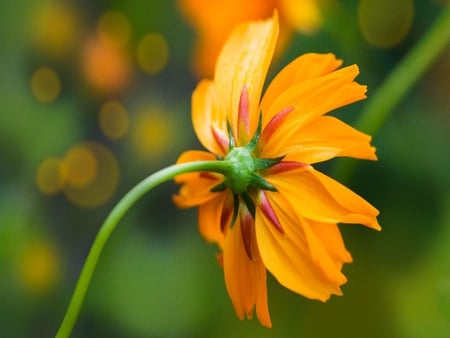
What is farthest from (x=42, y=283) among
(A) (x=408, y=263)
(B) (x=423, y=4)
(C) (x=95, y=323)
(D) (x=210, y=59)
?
(B) (x=423, y=4)

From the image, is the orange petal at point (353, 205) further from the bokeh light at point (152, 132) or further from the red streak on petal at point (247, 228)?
the bokeh light at point (152, 132)

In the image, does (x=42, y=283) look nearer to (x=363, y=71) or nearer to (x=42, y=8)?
(x=42, y=8)

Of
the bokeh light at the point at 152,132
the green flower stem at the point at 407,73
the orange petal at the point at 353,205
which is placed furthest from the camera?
the bokeh light at the point at 152,132

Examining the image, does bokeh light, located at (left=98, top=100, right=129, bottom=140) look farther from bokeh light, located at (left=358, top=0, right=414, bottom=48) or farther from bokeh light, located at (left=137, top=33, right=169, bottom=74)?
bokeh light, located at (left=358, top=0, right=414, bottom=48)

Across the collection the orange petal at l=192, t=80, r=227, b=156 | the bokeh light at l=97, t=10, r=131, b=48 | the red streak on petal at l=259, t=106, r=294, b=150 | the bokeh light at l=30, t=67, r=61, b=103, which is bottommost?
the red streak on petal at l=259, t=106, r=294, b=150

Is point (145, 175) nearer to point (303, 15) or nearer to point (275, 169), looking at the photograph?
point (303, 15)

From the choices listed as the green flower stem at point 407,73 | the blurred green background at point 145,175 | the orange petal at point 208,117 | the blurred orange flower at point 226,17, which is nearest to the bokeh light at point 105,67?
the blurred green background at point 145,175

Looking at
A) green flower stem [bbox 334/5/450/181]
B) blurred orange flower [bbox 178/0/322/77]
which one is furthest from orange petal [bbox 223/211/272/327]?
blurred orange flower [bbox 178/0/322/77]
